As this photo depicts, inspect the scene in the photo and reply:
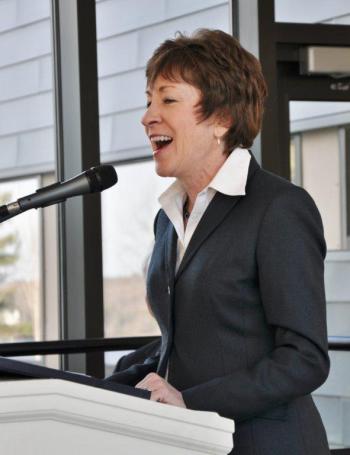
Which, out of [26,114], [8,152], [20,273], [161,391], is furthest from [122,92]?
[161,391]

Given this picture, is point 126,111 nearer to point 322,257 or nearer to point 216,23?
point 216,23

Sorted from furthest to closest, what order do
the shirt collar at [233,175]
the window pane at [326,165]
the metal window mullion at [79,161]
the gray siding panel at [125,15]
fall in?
1. the window pane at [326,165]
2. the gray siding panel at [125,15]
3. the metal window mullion at [79,161]
4. the shirt collar at [233,175]

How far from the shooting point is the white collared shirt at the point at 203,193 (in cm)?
165

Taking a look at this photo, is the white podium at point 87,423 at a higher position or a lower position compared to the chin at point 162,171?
lower

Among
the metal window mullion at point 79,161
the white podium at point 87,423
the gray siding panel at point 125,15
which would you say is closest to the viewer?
the white podium at point 87,423

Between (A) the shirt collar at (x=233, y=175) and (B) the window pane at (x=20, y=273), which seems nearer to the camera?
(A) the shirt collar at (x=233, y=175)

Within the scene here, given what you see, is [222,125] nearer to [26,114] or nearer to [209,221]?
[209,221]

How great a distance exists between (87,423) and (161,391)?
364 millimetres

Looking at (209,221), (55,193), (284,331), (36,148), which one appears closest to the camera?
(55,193)

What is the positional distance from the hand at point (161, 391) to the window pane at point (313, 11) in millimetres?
2497

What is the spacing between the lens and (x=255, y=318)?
157 centimetres

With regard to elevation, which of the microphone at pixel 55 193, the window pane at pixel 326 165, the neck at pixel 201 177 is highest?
the window pane at pixel 326 165

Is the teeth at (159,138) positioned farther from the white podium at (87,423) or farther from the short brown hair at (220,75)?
the white podium at (87,423)

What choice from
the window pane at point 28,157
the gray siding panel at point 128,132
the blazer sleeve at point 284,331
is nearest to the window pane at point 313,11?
the gray siding panel at point 128,132
